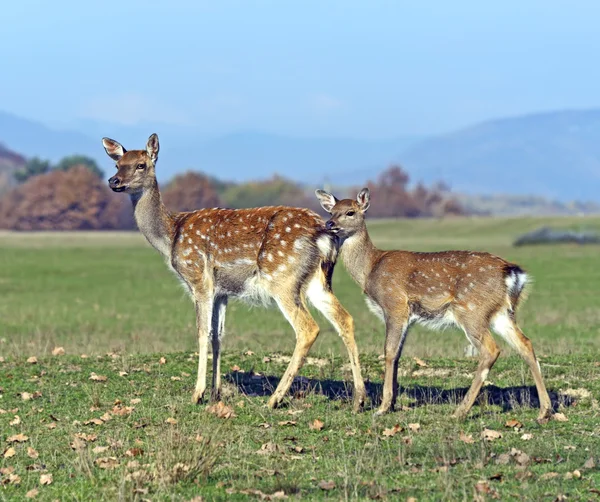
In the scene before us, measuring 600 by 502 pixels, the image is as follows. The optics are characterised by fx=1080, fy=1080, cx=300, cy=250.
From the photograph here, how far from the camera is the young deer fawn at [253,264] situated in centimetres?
1388

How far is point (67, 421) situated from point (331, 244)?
13.2 ft

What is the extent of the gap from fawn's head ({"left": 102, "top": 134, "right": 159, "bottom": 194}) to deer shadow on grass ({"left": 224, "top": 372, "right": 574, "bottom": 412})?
3086 mm

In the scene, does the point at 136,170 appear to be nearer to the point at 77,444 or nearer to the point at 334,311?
the point at 334,311

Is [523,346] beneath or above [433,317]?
beneath

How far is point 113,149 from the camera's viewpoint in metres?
15.5

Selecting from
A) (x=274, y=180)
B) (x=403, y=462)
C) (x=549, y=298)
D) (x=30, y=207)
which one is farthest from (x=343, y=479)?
(x=274, y=180)

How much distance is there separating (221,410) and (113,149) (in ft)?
15.4

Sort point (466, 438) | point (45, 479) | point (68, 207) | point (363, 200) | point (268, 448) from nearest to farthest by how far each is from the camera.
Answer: point (45, 479)
point (268, 448)
point (466, 438)
point (363, 200)
point (68, 207)

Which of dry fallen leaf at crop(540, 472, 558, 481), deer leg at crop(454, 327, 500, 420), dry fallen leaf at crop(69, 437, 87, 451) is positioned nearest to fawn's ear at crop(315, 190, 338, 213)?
deer leg at crop(454, 327, 500, 420)

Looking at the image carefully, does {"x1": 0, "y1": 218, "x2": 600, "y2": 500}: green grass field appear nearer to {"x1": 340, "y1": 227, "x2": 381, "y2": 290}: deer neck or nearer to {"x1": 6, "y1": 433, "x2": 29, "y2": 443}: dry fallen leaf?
{"x1": 6, "y1": 433, "x2": 29, "y2": 443}: dry fallen leaf

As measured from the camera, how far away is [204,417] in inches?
488

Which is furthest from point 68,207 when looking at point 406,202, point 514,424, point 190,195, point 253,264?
point 514,424

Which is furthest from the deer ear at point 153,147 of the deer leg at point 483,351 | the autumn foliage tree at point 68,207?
the autumn foliage tree at point 68,207

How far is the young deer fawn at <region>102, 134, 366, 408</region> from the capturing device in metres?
13.9
